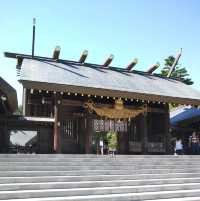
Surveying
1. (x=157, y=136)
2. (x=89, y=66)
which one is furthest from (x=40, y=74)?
(x=157, y=136)

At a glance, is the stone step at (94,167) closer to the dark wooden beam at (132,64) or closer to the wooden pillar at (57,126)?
the wooden pillar at (57,126)

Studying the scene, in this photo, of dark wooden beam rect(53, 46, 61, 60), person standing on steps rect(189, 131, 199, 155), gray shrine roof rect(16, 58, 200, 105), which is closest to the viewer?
gray shrine roof rect(16, 58, 200, 105)

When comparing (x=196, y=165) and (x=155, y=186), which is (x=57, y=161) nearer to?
(x=155, y=186)

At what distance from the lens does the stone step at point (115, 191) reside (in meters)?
9.22

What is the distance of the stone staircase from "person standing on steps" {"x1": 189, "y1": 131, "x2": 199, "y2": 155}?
969 cm

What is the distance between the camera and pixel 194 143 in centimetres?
2391

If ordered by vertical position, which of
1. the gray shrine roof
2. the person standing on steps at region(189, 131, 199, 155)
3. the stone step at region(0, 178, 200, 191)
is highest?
the gray shrine roof

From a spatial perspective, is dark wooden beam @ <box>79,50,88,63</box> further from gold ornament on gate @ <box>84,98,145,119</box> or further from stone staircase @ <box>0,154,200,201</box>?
stone staircase @ <box>0,154,200,201</box>

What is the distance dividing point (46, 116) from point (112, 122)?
10.7ft

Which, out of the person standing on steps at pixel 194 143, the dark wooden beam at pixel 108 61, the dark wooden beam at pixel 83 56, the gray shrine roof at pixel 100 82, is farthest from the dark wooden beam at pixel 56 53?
the person standing on steps at pixel 194 143

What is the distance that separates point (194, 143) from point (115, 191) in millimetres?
14617

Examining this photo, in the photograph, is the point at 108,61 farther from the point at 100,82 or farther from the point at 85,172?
the point at 85,172

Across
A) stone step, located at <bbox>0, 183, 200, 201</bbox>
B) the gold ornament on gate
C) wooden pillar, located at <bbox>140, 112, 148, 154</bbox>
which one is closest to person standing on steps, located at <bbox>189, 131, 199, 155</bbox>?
wooden pillar, located at <bbox>140, 112, 148, 154</bbox>

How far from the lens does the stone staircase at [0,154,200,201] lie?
9672mm
